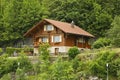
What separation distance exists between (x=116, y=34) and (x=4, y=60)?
15.7 metres

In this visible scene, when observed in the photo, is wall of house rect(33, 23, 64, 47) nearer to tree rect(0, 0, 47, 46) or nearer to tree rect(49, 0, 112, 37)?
tree rect(0, 0, 47, 46)

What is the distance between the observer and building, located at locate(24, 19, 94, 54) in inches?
2431

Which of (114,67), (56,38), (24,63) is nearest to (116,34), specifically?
(56,38)

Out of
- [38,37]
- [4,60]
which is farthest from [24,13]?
[4,60]

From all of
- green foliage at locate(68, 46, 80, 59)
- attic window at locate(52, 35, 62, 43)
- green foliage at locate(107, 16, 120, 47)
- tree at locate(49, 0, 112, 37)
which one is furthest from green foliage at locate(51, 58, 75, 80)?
tree at locate(49, 0, 112, 37)

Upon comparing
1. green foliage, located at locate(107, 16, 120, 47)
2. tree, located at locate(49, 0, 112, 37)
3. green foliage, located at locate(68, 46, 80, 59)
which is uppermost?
tree, located at locate(49, 0, 112, 37)

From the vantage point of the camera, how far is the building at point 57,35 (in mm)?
61750

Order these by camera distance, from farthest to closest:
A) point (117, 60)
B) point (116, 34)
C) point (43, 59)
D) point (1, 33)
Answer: point (1, 33), point (116, 34), point (43, 59), point (117, 60)

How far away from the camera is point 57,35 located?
62.5m

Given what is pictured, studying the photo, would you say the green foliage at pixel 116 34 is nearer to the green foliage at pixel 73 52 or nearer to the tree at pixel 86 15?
the green foliage at pixel 73 52

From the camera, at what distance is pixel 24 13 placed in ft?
248

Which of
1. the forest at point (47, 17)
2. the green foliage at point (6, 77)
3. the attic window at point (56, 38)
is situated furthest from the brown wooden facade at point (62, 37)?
the green foliage at point (6, 77)

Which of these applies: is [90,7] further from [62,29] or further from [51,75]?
[51,75]

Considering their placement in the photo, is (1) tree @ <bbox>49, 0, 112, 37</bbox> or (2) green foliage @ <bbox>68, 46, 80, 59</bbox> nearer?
(2) green foliage @ <bbox>68, 46, 80, 59</bbox>
